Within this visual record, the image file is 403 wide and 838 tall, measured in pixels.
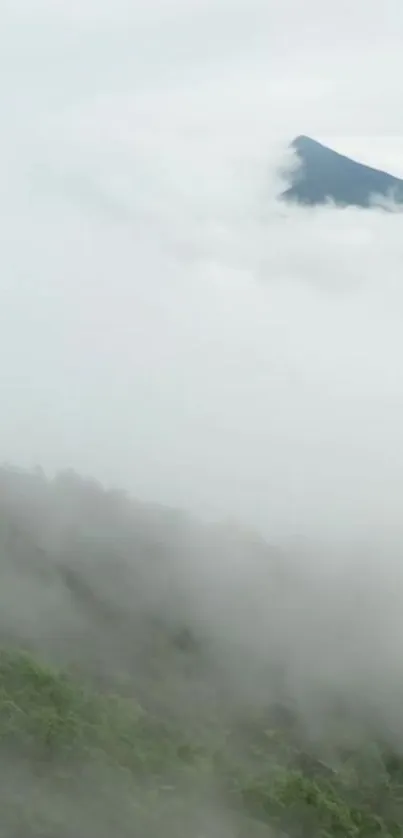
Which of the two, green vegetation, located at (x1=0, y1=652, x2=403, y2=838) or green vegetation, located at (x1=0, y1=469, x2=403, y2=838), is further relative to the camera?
green vegetation, located at (x1=0, y1=469, x2=403, y2=838)

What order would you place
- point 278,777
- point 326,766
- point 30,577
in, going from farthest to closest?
point 30,577 → point 326,766 → point 278,777

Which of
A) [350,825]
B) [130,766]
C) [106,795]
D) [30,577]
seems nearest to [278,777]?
Result: [350,825]

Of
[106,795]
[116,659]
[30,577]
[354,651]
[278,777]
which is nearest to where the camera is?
[106,795]

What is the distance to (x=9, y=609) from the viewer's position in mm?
145375

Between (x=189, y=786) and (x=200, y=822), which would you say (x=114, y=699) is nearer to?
(x=189, y=786)

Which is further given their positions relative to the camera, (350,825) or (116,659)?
(116,659)

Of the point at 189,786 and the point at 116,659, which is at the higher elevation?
the point at 116,659

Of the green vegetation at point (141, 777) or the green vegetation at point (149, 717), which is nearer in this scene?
the green vegetation at point (141, 777)

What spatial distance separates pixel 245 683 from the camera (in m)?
147

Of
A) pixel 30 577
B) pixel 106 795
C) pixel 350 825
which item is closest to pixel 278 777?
pixel 350 825

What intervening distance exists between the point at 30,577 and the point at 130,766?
59.0m

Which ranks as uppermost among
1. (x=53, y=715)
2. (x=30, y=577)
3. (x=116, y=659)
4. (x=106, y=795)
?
(x=30, y=577)

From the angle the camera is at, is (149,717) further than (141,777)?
Yes

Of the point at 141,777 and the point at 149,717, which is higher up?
the point at 149,717
